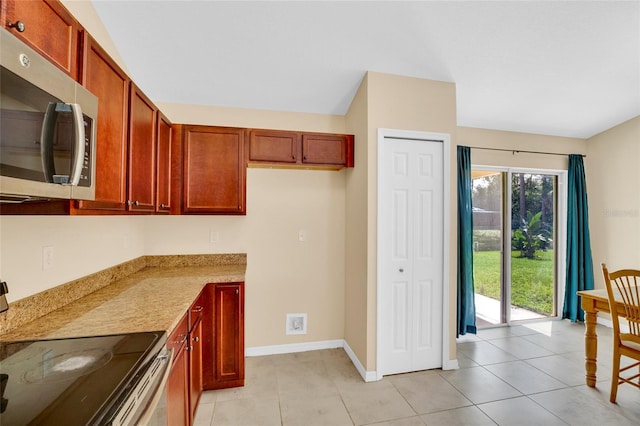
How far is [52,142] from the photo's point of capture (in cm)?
92

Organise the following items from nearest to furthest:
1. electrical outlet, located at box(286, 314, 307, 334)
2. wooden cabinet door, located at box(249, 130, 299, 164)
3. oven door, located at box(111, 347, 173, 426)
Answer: oven door, located at box(111, 347, 173, 426) < wooden cabinet door, located at box(249, 130, 299, 164) < electrical outlet, located at box(286, 314, 307, 334)

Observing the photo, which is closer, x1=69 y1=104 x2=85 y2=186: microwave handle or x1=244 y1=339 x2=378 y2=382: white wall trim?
x1=69 y1=104 x2=85 y2=186: microwave handle

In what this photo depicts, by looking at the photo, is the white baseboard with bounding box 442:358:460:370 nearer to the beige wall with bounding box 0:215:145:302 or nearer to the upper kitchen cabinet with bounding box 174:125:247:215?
the upper kitchen cabinet with bounding box 174:125:247:215

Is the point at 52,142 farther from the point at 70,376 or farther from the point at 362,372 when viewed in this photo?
the point at 362,372

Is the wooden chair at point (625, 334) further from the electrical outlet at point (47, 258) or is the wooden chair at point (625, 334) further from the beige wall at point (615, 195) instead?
the electrical outlet at point (47, 258)

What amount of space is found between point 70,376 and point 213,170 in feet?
6.43

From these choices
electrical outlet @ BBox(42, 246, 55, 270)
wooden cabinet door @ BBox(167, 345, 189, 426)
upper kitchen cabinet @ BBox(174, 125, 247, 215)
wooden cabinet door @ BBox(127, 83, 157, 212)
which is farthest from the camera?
upper kitchen cabinet @ BBox(174, 125, 247, 215)

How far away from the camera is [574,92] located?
2.89m

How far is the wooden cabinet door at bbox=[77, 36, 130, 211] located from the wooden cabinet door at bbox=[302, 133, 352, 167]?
4.96 feet

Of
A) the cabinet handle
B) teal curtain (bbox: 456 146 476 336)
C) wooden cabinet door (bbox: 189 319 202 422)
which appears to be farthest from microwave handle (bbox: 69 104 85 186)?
teal curtain (bbox: 456 146 476 336)

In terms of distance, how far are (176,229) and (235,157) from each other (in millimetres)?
986

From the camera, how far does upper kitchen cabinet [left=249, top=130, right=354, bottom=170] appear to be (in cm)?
270

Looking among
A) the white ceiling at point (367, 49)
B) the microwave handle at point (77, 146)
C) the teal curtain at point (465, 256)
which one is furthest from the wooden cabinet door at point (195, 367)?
the teal curtain at point (465, 256)

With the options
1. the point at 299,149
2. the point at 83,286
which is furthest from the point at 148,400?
the point at 299,149
